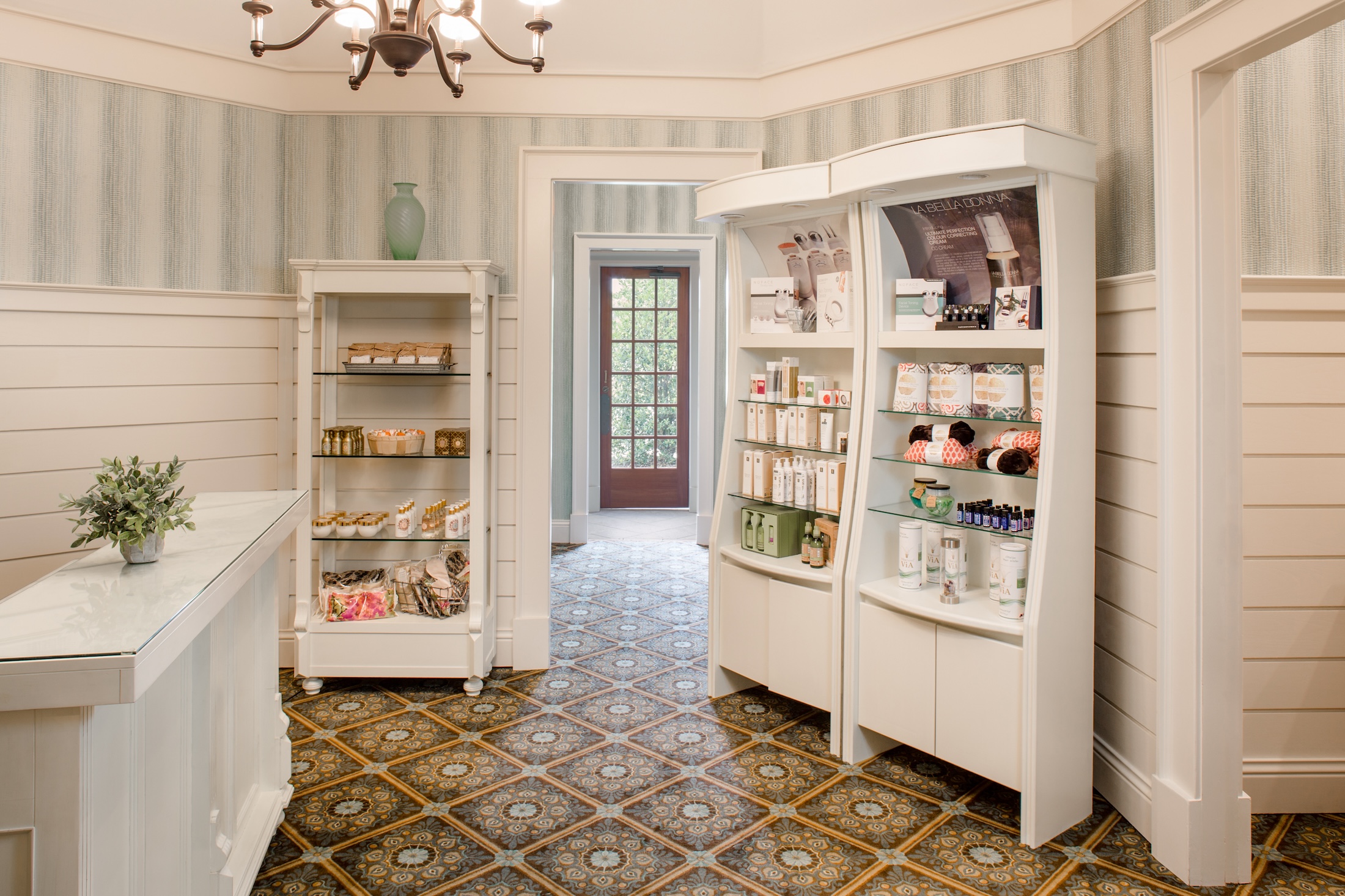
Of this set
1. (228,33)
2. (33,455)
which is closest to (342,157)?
(228,33)

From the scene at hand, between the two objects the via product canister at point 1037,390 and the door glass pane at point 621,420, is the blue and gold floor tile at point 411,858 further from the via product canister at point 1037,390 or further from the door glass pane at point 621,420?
the door glass pane at point 621,420

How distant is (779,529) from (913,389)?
0.84 meters

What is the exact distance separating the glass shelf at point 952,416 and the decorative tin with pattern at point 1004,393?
0.02 meters

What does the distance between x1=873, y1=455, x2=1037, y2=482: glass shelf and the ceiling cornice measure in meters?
1.53

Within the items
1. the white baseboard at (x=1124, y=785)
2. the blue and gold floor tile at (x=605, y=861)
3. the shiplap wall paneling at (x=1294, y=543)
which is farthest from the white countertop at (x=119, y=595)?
the shiplap wall paneling at (x=1294, y=543)

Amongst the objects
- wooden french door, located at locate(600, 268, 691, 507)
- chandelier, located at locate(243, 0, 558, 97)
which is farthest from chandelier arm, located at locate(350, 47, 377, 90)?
wooden french door, located at locate(600, 268, 691, 507)

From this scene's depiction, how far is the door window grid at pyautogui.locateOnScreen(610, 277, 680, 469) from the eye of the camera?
26.9 feet

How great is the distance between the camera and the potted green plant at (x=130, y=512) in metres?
1.97

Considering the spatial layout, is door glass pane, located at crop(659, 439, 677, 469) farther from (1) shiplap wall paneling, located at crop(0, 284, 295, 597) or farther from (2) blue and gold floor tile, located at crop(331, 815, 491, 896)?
(2) blue and gold floor tile, located at crop(331, 815, 491, 896)

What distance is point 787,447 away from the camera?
3.62 metres

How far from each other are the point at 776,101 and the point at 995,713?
9.10 feet

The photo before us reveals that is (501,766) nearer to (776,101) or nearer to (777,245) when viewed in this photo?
(777,245)

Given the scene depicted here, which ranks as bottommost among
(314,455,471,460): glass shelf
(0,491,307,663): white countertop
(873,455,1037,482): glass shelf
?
(0,491,307,663): white countertop

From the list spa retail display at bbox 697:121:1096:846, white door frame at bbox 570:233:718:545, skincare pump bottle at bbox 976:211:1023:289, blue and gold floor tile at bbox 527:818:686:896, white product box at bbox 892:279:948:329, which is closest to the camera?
blue and gold floor tile at bbox 527:818:686:896
